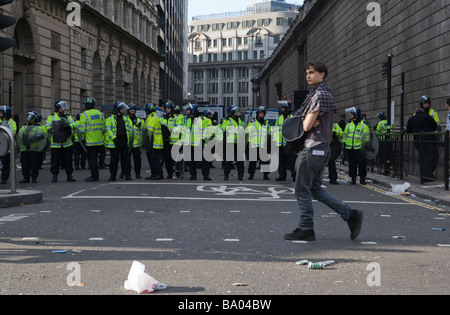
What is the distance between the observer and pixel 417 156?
47.6 ft

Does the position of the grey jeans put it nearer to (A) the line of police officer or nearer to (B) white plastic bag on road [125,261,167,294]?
(B) white plastic bag on road [125,261,167,294]

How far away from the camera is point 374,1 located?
27328mm

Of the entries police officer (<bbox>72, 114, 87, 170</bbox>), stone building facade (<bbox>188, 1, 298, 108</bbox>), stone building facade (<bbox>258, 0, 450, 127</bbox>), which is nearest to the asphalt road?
police officer (<bbox>72, 114, 87, 170</bbox>)

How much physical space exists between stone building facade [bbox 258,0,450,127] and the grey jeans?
13.0 metres

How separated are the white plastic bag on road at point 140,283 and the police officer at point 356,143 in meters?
11.3

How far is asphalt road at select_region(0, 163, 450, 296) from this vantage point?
4.82 metres

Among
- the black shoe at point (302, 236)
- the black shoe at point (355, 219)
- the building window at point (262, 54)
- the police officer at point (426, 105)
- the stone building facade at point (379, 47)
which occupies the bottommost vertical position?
the black shoe at point (302, 236)

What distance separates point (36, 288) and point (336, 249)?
312 cm

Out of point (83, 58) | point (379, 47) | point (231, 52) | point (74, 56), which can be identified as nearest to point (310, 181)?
point (379, 47)

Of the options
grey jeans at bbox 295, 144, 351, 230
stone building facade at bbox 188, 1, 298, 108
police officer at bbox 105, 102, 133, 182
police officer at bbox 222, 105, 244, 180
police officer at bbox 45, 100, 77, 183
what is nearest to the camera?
grey jeans at bbox 295, 144, 351, 230

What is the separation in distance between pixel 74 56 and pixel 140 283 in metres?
32.3

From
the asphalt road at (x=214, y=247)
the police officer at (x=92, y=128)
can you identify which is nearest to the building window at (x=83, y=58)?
the police officer at (x=92, y=128)

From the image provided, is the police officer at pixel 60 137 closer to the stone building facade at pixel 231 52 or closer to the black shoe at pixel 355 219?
the black shoe at pixel 355 219

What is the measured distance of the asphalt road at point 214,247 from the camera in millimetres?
4816
